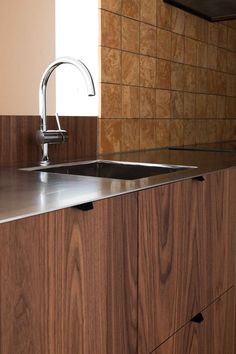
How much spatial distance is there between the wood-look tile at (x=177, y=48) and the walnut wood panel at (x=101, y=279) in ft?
4.83

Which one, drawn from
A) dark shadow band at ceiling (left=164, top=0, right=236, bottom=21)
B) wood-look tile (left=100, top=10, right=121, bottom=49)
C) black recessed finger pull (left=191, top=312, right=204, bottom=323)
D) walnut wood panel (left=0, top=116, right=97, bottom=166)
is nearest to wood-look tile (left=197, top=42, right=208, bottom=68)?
Result: dark shadow band at ceiling (left=164, top=0, right=236, bottom=21)

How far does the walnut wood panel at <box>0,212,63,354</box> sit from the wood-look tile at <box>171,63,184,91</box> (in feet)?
5.43

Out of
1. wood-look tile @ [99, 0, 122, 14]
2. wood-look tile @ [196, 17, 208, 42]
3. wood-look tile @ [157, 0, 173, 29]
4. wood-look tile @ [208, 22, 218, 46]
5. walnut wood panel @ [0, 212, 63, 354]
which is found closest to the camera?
walnut wood panel @ [0, 212, 63, 354]

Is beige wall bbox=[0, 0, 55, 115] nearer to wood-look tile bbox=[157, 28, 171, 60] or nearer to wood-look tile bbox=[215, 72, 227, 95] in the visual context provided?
wood-look tile bbox=[157, 28, 171, 60]

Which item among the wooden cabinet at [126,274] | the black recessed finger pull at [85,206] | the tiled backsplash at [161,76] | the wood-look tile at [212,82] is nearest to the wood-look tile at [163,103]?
the tiled backsplash at [161,76]

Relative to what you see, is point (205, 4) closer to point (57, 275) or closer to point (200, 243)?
point (200, 243)

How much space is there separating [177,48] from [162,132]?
0.42 meters

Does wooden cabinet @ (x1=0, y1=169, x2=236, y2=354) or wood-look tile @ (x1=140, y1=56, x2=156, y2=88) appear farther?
wood-look tile @ (x1=140, y1=56, x2=156, y2=88)

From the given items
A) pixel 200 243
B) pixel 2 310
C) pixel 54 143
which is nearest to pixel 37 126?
pixel 54 143

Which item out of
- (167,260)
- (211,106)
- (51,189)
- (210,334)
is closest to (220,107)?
(211,106)

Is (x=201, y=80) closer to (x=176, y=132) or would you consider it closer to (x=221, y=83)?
(x=221, y=83)

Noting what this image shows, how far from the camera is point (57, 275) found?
757 millimetres

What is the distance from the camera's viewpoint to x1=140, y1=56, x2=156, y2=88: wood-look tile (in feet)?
6.72

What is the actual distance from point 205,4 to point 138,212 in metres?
1.66
